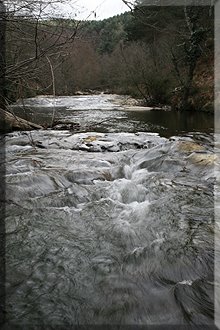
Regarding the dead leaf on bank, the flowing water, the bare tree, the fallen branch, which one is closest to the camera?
the bare tree

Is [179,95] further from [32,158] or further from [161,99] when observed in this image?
[32,158]

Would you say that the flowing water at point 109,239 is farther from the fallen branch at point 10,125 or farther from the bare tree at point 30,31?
the fallen branch at point 10,125

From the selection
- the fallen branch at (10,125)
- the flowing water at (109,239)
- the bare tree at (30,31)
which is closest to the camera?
the bare tree at (30,31)

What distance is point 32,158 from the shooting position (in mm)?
6320


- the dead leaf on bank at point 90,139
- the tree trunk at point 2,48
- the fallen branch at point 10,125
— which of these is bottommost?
the dead leaf on bank at point 90,139

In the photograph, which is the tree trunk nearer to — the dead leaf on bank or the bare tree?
the bare tree

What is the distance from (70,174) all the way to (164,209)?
1.85 meters

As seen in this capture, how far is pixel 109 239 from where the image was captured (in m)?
3.39

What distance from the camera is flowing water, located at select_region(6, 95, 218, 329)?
238cm

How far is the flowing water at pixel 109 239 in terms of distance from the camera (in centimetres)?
238

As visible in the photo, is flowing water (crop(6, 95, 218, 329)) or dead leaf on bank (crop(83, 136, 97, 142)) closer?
flowing water (crop(6, 95, 218, 329))

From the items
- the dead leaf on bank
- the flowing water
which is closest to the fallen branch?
the dead leaf on bank

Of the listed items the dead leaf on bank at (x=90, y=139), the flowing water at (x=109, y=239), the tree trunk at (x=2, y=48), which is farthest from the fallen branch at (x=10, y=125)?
the tree trunk at (x=2, y=48)

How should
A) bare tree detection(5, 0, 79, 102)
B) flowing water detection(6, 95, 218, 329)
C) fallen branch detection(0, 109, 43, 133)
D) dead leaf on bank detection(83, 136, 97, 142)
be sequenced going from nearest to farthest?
bare tree detection(5, 0, 79, 102), flowing water detection(6, 95, 218, 329), dead leaf on bank detection(83, 136, 97, 142), fallen branch detection(0, 109, 43, 133)
